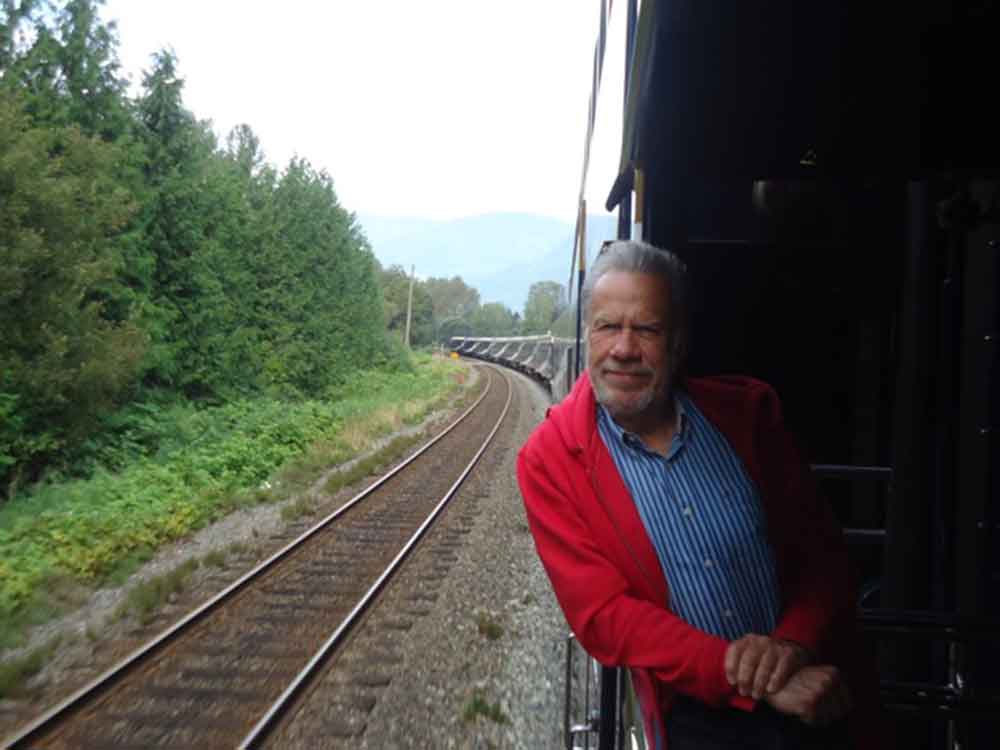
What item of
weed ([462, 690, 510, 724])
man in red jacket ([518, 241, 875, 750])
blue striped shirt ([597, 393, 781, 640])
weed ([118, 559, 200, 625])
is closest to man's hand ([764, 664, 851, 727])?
man in red jacket ([518, 241, 875, 750])

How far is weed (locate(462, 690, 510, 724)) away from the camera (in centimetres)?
522

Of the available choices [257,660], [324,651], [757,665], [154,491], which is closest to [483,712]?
[324,651]

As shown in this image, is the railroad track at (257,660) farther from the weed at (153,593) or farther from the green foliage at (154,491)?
the green foliage at (154,491)

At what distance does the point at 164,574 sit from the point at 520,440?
1048 cm

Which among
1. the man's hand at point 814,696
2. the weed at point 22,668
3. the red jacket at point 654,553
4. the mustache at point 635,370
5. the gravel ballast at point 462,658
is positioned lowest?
the weed at point 22,668

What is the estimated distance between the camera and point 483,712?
17.3ft

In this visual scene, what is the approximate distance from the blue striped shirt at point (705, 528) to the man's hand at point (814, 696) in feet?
0.43

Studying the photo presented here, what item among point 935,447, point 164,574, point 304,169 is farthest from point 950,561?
point 304,169

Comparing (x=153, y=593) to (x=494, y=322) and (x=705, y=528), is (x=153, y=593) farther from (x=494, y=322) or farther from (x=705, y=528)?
(x=494, y=322)

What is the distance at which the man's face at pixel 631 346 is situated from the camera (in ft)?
5.76

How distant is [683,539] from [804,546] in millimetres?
278

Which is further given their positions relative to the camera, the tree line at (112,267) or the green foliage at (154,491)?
the tree line at (112,267)

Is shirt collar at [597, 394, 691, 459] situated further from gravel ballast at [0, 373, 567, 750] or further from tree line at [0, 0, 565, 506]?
tree line at [0, 0, 565, 506]

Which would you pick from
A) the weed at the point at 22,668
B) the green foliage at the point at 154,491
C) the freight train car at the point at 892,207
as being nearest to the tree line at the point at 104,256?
the green foliage at the point at 154,491
